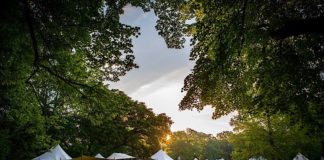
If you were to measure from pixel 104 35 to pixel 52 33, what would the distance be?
5.45 feet

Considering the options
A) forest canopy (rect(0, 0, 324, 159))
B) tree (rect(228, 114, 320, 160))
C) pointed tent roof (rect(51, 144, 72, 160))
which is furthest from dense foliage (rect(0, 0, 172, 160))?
tree (rect(228, 114, 320, 160))

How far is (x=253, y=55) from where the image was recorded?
11.1m

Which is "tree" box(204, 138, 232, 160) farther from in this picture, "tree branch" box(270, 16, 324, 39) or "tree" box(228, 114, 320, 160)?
"tree branch" box(270, 16, 324, 39)

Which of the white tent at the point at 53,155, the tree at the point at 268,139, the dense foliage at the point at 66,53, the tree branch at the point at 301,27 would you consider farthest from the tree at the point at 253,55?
the white tent at the point at 53,155

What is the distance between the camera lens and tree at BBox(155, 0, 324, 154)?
9.42 m

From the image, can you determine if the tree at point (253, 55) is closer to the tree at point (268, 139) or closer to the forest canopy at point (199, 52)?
the forest canopy at point (199, 52)

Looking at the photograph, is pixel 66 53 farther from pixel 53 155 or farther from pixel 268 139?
pixel 268 139

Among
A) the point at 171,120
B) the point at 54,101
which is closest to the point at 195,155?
the point at 171,120

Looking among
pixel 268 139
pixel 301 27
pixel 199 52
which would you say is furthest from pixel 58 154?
pixel 301 27

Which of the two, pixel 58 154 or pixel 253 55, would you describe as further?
pixel 58 154

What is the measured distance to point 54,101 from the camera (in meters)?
29.8

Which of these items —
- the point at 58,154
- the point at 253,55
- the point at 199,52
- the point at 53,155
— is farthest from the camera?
the point at 58,154

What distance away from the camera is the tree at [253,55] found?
9422 mm

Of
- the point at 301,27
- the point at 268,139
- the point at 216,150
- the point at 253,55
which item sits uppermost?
the point at 216,150
